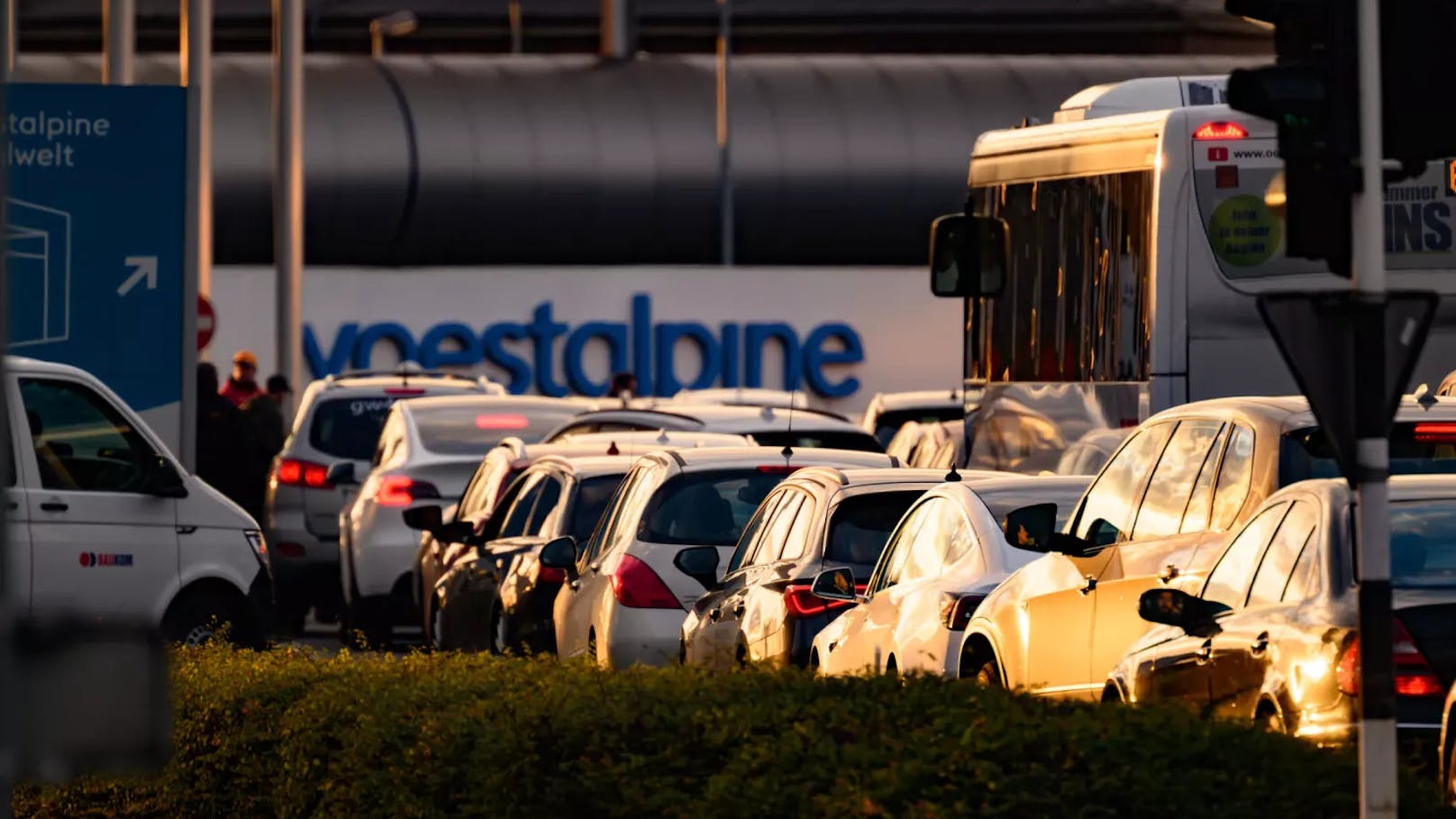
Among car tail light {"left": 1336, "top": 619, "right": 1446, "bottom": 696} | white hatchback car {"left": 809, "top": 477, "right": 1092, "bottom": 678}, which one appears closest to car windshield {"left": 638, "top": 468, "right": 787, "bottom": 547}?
white hatchback car {"left": 809, "top": 477, "right": 1092, "bottom": 678}

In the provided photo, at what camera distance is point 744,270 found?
158ft

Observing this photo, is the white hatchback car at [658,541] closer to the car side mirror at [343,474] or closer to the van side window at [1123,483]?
the van side window at [1123,483]

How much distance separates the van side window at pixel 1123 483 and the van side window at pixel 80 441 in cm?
611

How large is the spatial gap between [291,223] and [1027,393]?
66.5 ft

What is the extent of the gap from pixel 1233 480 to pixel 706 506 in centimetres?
432

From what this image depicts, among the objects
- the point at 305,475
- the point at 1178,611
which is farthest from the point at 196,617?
the point at 1178,611

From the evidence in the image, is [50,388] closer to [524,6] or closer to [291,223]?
[291,223]

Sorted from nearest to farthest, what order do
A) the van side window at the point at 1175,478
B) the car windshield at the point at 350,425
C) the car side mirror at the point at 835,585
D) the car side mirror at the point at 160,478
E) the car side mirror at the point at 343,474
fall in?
the van side window at the point at 1175,478 → the car side mirror at the point at 835,585 → the car side mirror at the point at 160,478 → the car side mirror at the point at 343,474 → the car windshield at the point at 350,425

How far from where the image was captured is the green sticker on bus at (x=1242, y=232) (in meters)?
15.9

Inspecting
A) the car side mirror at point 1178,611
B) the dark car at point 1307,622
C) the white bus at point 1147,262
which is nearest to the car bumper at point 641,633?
the white bus at point 1147,262

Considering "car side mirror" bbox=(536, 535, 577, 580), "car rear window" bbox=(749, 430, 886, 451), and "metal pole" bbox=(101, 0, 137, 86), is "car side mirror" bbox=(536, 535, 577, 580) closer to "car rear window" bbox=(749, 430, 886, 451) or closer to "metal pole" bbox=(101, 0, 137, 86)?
"car rear window" bbox=(749, 430, 886, 451)

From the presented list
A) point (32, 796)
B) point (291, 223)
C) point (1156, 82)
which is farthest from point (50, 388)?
point (291, 223)

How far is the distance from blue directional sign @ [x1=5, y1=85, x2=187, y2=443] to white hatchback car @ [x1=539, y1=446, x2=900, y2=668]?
4.62 metres

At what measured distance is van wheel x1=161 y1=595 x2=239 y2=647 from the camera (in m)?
16.7
